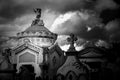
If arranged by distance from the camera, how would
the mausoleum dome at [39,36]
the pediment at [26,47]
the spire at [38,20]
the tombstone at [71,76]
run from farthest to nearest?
the spire at [38,20] → the mausoleum dome at [39,36] → the pediment at [26,47] → the tombstone at [71,76]

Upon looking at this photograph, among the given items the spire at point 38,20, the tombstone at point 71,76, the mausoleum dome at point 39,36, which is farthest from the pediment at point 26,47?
the tombstone at point 71,76

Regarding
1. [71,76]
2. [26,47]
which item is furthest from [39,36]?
[71,76]

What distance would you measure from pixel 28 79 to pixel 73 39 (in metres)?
9.66

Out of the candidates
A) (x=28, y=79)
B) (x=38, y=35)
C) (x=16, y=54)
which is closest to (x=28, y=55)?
(x=16, y=54)

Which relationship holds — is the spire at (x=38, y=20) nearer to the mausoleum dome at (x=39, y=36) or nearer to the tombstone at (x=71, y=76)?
the mausoleum dome at (x=39, y=36)

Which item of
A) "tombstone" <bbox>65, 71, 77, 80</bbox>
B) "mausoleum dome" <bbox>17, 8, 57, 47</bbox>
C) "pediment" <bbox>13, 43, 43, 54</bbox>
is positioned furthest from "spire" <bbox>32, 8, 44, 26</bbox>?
"tombstone" <bbox>65, 71, 77, 80</bbox>

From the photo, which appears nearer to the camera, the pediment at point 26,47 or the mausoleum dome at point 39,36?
the pediment at point 26,47

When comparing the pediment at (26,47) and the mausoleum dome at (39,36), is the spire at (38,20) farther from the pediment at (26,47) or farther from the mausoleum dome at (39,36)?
the pediment at (26,47)

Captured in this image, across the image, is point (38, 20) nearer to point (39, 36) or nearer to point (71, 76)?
point (39, 36)

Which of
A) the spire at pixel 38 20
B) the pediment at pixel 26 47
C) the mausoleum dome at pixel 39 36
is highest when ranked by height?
the spire at pixel 38 20

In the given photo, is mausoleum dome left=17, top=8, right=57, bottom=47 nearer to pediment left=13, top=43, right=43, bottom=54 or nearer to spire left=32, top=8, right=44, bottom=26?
spire left=32, top=8, right=44, bottom=26

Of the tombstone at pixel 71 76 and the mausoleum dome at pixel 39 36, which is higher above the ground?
the mausoleum dome at pixel 39 36

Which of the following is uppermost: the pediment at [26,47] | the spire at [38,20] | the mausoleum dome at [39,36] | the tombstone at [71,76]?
the spire at [38,20]

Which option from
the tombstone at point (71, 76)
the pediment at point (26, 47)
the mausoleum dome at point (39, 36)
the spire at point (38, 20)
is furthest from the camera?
the spire at point (38, 20)
